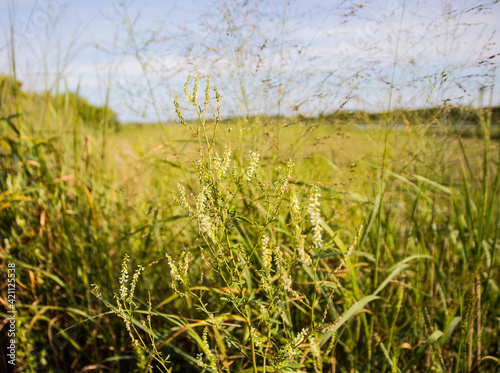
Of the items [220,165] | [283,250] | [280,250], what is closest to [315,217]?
[220,165]

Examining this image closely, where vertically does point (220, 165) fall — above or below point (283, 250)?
above

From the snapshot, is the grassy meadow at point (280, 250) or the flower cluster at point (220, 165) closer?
the flower cluster at point (220, 165)

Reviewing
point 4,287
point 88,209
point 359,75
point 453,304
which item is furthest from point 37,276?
point 453,304

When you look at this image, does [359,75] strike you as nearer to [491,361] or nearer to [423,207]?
[423,207]

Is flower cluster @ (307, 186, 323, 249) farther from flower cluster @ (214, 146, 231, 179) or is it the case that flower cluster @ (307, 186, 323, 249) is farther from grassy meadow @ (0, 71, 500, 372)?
grassy meadow @ (0, 71, 500, 372)

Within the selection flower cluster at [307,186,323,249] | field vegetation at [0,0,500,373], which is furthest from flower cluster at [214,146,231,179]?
field vegetation at [0,0,500,373]

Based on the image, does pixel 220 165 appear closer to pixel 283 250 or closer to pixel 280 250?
pixel 280 250

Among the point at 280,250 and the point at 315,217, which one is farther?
the point at 280,250

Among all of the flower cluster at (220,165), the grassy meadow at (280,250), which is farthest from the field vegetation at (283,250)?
the flower cluster at (220,165)

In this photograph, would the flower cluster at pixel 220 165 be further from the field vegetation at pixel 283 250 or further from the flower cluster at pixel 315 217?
the field vegetation at pixel 283 250

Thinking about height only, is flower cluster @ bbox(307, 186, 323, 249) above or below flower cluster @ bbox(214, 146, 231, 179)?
below

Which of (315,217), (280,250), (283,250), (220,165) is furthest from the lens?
(283,250)

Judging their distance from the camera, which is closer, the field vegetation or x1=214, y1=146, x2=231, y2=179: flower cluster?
x1=214, y1=146, x2=231, y2=179: flower cluster

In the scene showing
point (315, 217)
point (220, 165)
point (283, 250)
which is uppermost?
point (220, 165)
